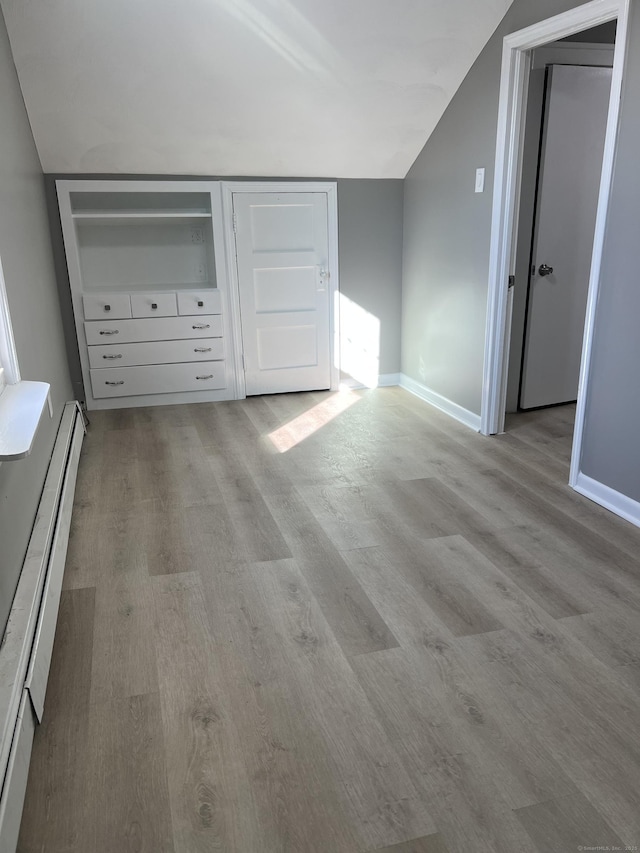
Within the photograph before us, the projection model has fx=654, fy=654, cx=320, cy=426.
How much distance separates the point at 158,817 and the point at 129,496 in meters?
1.82

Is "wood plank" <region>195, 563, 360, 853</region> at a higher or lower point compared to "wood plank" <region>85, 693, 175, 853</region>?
lower

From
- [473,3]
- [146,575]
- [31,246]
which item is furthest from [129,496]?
[473,3]

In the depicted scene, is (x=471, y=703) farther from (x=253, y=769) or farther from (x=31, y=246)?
(x=31, y=246)

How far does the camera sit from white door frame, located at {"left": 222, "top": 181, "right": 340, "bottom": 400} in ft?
14.4

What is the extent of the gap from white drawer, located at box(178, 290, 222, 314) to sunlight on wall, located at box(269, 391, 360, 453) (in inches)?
38.7

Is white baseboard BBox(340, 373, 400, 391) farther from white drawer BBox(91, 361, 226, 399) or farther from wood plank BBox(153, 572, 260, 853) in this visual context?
wood plank BBox(153, 572, 260, 853)

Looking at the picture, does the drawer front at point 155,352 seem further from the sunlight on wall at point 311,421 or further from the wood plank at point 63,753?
the wood plank at point 63,753

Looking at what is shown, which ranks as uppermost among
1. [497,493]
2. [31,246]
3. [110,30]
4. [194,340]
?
[110,30]

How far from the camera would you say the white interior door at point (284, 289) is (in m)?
4.48

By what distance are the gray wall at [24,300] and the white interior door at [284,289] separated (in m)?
1.27

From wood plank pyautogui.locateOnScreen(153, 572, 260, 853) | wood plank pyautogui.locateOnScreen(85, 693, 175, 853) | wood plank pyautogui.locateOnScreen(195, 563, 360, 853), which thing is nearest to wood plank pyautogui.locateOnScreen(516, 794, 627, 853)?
wood plank pyautogui.locateOnScreen(195, 563, 360, 853)

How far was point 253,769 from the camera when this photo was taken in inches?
60.3

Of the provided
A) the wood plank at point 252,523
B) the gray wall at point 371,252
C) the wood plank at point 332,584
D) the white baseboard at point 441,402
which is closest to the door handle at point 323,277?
the gray wall at point 371,252

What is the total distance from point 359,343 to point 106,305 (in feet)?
5.95
